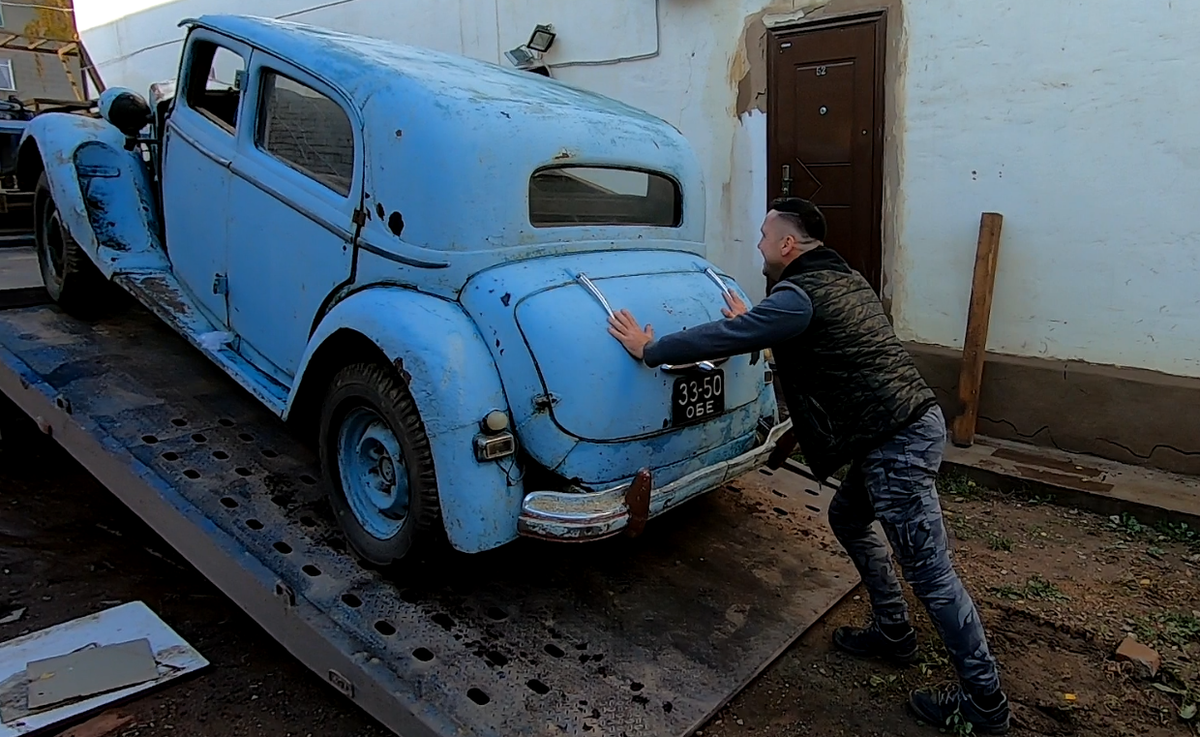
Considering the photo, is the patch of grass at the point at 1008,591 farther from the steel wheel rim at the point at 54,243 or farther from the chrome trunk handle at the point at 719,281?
the steel wheel rim at the point at 54,243

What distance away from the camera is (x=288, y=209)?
351 cm

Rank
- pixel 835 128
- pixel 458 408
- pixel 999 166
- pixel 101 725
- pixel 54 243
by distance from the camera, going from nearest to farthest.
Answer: pixel 458 408 → pixel 101 725 → pixel 54 243 → pixel 999 166 → pixel 835 128

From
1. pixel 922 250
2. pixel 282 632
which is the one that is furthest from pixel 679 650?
pixel 922 250

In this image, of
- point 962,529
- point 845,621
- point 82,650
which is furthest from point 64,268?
point 962,529

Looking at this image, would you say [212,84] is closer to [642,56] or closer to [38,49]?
[642,56]

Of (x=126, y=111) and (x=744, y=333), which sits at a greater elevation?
(x=126, y=111)

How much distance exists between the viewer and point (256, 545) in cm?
303

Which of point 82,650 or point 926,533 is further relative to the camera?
point 82,650

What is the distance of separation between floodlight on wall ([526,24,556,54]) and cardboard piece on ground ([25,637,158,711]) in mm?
5870

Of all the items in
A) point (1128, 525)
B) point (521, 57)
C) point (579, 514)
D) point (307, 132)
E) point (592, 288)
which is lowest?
point (1128, 525)

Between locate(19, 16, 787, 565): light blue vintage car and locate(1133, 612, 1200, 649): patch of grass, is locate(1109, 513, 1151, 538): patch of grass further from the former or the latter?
locate(19, 16, 787, 565): light blue vintage car

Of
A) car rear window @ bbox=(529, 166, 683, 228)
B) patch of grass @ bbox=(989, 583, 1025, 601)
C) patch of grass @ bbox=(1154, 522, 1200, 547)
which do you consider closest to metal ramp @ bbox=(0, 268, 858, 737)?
patch of grass @ bbox=(989, 583, 1025, 601)

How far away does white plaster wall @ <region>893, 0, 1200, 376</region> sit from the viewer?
4.66 metres

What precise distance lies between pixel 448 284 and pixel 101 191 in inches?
97.1
